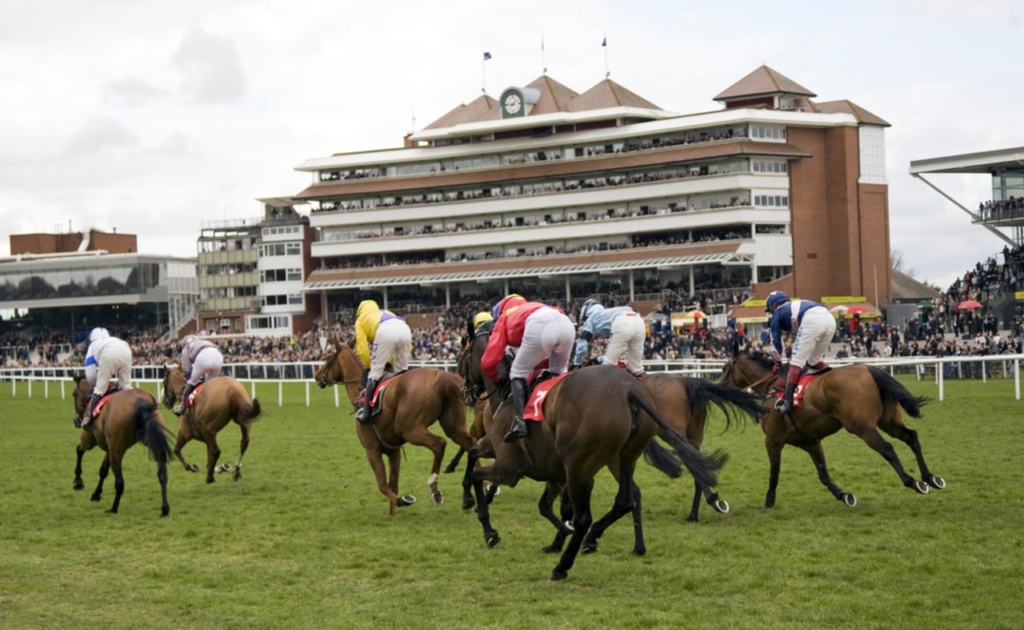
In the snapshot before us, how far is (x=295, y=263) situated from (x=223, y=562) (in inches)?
2652

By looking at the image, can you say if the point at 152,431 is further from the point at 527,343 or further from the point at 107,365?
the point at 527,343

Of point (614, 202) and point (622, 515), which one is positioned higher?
point (614, 202)

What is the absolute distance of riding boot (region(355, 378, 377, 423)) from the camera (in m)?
11.5

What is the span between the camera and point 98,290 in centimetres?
8319

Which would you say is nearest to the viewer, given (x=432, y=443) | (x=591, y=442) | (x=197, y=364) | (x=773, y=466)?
(x=591, y=442)

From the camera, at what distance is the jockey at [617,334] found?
38.5ft

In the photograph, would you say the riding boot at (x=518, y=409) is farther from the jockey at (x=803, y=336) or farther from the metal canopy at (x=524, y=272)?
the metal canopy at (x=524, y=272)

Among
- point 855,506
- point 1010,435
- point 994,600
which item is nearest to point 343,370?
point 855,506

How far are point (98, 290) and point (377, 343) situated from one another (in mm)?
75864

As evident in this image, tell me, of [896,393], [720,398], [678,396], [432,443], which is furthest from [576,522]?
[896,393]

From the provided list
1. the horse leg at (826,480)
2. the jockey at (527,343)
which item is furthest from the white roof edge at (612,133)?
the jockey at (527,343)

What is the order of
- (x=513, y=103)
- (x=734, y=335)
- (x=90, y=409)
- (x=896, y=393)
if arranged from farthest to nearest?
1. (x=513, y=103)
2. (x=734, y=335)
3. (x=90, y=409)
4. (x=896, y=393)

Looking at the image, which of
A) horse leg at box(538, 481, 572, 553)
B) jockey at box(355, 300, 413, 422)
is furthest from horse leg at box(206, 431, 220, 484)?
horse leg at box(538, 481, 572, 553)

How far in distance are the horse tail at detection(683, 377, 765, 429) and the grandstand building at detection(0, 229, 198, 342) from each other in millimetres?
73192
